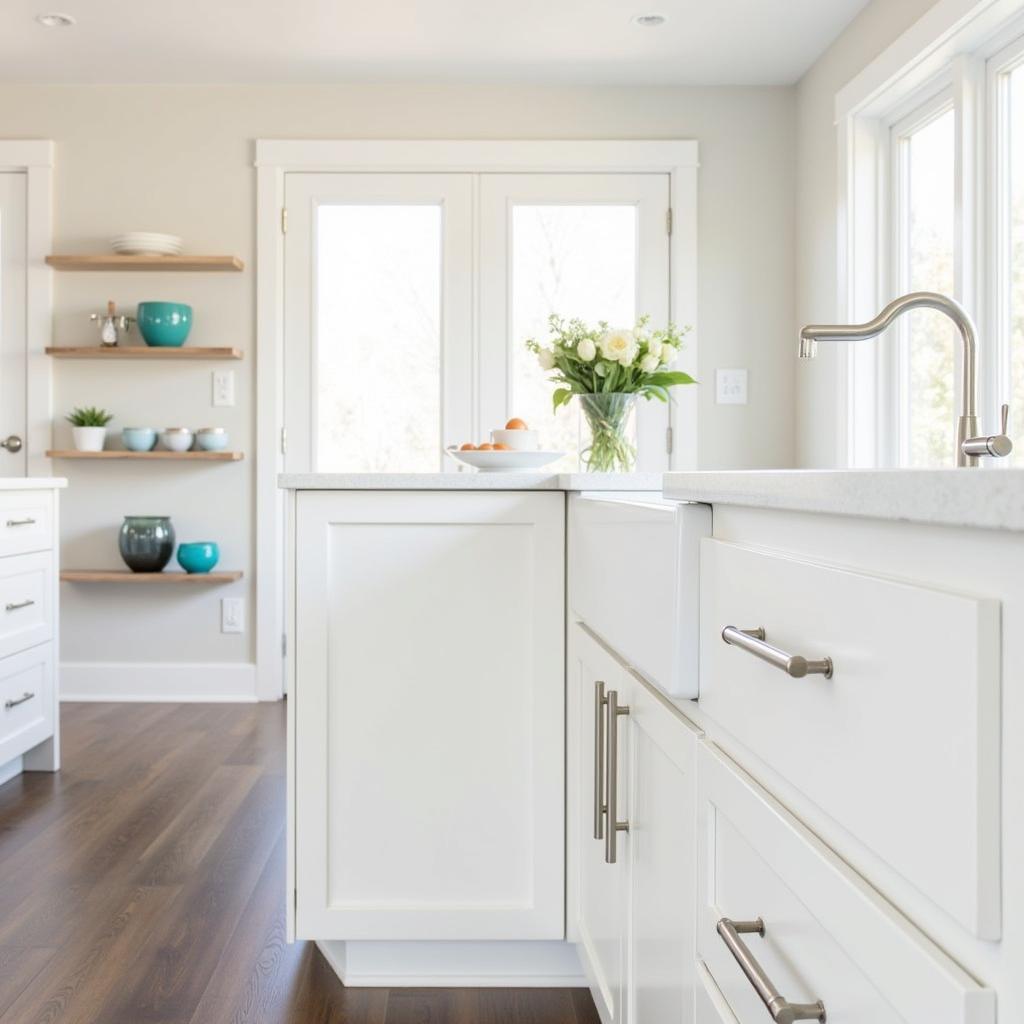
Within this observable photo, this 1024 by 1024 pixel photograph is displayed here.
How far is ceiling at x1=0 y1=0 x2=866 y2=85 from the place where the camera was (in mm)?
3545

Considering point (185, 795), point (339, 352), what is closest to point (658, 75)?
point (339, 352)

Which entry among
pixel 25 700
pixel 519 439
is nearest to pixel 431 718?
pixel 519 439

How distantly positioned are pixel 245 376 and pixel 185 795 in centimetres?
191

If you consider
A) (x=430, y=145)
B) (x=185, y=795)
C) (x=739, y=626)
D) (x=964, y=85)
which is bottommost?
(x=185, y=795)

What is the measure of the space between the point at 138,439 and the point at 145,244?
755mm

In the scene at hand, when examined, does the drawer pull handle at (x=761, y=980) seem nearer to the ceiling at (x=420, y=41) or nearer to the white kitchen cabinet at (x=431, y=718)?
the white kitchen cabinet at (x=431, y=718)

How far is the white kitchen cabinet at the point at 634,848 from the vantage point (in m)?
1.05

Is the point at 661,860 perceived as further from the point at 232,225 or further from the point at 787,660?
the point at 232,225

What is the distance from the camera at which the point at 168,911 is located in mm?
2123

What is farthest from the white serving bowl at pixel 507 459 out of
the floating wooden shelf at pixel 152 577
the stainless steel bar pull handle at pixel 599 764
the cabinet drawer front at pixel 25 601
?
the floating wooden shelf at pixel 152 577

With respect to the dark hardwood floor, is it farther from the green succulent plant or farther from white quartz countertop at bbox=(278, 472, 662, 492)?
the green succulent plant

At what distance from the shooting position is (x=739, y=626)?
891 millimetres

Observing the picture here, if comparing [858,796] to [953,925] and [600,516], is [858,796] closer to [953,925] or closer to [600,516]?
[953,925]

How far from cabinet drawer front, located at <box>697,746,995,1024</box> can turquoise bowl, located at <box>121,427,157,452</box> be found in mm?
3598
